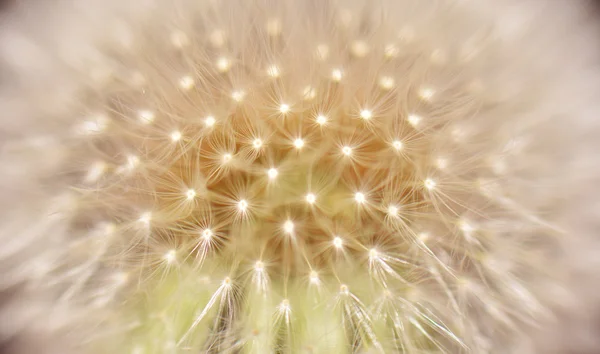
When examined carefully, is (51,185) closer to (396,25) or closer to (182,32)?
(182,32)

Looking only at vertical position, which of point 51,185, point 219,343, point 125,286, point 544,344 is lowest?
point 544,344

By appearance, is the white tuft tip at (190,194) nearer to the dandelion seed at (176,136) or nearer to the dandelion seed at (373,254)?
the dandelion seed at (176,136)

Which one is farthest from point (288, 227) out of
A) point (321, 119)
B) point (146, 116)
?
point (146, 116)

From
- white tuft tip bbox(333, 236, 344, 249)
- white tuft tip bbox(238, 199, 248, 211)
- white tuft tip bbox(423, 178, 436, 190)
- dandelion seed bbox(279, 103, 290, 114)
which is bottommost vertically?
white tuft tip bbox(333, 236, 344, 249)

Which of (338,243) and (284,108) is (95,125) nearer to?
(284,108)

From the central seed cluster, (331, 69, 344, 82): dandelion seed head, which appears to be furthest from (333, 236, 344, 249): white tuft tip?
(331, 69, 344, 82): dandelion seed head

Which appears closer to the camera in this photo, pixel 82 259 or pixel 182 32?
pixel 82 259

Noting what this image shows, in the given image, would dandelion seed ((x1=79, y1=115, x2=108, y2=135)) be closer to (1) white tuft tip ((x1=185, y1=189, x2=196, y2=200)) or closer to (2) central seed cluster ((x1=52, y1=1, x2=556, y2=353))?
(2) central seed cluster ((x1=52, y1=1, x2=556, y2=353))

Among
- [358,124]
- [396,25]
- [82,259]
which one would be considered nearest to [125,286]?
[82,259]

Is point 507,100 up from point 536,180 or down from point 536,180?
up
